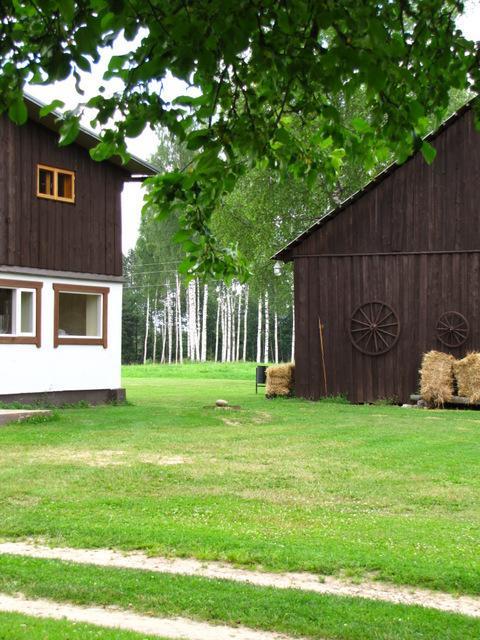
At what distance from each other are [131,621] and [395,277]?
19228 mm

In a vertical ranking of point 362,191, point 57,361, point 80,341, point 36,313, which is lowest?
point 57,361

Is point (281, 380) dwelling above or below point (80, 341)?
below

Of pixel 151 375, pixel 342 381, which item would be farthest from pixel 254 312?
pixel 342 381

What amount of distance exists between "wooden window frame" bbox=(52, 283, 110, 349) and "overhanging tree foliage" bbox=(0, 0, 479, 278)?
1490 centimetres

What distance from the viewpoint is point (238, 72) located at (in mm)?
5789

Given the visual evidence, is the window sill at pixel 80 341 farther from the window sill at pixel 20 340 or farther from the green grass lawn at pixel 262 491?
the green grass lawn at pixel 262 491

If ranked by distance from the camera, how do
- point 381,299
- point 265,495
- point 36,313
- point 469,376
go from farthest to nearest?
point 381,299 < point 469,376 < point 36,313 < point 265,495

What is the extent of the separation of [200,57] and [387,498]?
6.44m

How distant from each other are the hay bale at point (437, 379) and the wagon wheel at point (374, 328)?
1.65 metres

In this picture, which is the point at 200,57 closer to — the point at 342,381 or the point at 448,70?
the point at 448,70

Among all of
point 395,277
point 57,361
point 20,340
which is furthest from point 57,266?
point 395,277

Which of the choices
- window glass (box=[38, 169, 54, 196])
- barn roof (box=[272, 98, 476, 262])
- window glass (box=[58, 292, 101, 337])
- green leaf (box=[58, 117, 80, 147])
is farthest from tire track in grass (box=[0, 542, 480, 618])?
barn roof (box=[272, 98, 476, 262])

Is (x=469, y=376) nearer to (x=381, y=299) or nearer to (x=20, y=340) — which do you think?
(x=381, y=299)

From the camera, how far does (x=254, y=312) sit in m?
98.6
